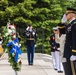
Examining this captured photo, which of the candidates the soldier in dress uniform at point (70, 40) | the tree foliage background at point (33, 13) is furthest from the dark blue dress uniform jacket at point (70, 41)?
the tree foliage background at point (33, 13)

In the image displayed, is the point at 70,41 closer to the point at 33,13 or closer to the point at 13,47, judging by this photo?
the point at 13,47

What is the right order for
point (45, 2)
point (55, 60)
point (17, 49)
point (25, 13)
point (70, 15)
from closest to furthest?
point (70, 15) < point (17, 49) < point (55, 60) < point (25, 13) < point (45, 2)

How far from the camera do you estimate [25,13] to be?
30812mm

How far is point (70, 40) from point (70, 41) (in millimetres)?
22

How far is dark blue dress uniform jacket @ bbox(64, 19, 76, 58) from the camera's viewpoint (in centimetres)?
726

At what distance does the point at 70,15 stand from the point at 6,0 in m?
24.2

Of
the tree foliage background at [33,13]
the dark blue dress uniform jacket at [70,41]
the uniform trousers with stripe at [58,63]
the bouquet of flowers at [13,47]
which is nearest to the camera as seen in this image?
the dark blue dress uniform jacket at [70,41]

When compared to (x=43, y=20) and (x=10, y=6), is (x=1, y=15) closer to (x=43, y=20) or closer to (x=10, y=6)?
(x=10, y=6)

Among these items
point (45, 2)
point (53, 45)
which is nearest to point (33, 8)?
point (45, 2)

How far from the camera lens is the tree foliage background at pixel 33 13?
3072 centimetres

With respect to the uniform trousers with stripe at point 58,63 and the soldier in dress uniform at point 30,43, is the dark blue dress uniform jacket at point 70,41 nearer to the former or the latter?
the uniform trousers with stripe at point 58,63

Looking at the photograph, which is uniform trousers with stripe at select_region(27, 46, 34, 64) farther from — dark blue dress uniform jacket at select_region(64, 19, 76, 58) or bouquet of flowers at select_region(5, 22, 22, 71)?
dark blue dress uniform jacket at select_region(64, 19, 76, 58)

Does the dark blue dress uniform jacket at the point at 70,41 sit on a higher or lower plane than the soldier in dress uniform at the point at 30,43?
higher

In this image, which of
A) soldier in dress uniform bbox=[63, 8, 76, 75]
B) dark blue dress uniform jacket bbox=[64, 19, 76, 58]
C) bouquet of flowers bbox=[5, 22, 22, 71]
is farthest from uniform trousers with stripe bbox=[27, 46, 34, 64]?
dark blue dress uniform jacket bbox=[64, 19, 76, 58]
